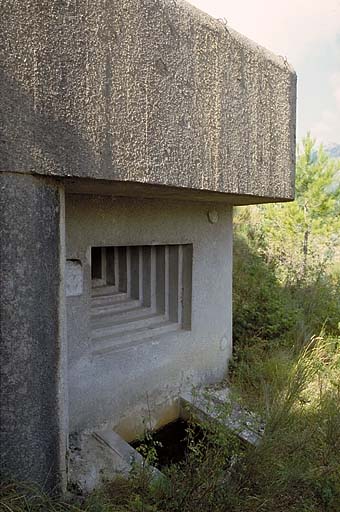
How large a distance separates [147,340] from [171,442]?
0.80 metres

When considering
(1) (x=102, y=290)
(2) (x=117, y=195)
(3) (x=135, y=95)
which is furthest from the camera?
(1) (x=102, y=290)

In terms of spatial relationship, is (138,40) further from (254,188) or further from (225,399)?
(225,399)

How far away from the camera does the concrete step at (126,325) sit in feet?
9.00

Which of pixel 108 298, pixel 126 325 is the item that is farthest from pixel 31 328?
pixel 108 298

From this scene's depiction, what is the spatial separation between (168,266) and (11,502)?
6.87ft

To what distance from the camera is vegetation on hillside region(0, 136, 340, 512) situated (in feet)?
5.69

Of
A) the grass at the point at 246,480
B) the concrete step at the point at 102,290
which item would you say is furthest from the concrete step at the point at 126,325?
the grass at the point at 246,480

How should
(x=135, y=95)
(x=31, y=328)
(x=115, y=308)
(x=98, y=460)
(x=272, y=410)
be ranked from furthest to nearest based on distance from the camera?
(x=115, y=308)
(x=272, y=410)
(x=98, y=460)
(x=135, y=95)
(x=31, y=328)

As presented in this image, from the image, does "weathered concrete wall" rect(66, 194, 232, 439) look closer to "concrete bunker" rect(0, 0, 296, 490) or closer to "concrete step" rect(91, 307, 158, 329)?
"concrete bunker" rect(0, 0, 296, 490)

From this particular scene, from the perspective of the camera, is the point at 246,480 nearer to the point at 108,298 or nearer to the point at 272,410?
the point at 272,410

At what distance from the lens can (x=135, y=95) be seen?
1801 mm

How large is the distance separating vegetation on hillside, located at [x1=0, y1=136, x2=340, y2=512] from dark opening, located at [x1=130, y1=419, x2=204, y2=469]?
13 cm

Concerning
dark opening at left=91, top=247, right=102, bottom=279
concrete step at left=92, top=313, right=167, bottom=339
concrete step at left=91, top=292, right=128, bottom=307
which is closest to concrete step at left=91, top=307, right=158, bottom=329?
concrete step at left=92, top=313, right=167, bottom=339

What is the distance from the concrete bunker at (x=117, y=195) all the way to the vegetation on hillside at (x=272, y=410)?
0.38 meters
